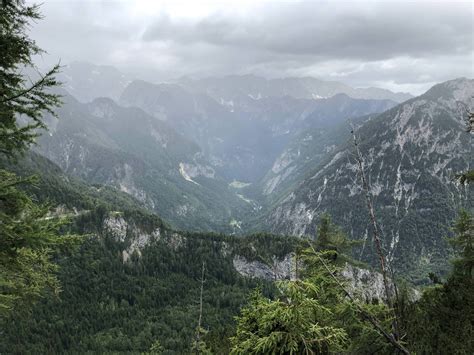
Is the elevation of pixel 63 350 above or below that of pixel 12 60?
below

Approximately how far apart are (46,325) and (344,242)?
627ft

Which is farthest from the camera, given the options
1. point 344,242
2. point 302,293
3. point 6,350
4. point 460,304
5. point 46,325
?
point 46,325

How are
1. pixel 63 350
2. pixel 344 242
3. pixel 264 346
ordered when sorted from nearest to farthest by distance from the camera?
pixel 264 346
pixel 344 242
pixel 63 350

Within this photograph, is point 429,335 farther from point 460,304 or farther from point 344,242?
point 344,242

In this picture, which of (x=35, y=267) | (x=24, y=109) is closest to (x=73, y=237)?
(x=24, y=109)

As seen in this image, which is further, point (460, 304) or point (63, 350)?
point (63, 350)

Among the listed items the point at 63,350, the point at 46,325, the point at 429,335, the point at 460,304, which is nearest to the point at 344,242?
the point at 460,304

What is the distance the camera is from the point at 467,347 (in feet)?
50.5

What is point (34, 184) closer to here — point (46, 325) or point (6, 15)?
point (6, 15)

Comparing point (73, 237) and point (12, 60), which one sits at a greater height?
point (12, 60)

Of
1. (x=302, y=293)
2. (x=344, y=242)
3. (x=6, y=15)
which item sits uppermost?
(x=6, y=15)

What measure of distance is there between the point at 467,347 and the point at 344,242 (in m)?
36.3

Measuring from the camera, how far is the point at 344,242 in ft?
168

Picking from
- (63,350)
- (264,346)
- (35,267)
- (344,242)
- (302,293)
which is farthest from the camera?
(63,350)
